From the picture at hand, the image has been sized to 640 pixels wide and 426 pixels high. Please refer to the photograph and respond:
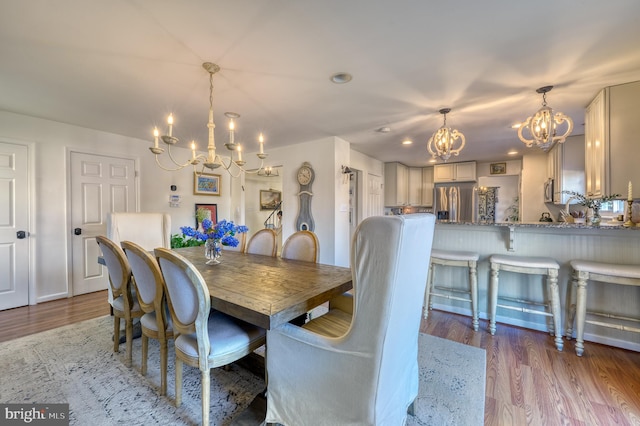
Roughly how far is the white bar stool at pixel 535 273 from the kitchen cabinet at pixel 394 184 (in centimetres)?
368

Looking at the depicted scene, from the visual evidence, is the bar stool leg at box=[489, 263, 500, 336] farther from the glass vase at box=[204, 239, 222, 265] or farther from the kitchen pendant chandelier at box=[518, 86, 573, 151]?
the glass vase at box=[204, 239, 222, 265]

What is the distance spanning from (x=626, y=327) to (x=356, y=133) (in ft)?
11.1

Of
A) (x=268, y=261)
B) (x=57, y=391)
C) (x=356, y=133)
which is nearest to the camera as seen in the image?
(x=57, y=391)

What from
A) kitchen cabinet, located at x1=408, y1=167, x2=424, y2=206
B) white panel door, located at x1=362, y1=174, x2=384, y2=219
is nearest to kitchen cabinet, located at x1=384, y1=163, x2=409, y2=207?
white panel door, located at x1=362, y1=174, x2=384, y2=219

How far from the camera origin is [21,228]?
3160 millimetres

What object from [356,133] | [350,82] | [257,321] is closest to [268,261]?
[257,321]

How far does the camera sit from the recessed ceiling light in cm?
217

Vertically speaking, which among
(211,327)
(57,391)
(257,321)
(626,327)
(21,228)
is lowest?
(57,391)

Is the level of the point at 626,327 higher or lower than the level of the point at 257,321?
lower

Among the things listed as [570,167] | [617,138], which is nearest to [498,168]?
[570,167]

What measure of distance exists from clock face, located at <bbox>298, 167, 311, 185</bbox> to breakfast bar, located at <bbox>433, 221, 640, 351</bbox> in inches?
86.3

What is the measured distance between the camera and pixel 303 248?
2.37 meters

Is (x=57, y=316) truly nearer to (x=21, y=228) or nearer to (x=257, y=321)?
(x=21, y=228)

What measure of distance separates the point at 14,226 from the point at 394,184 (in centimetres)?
632
